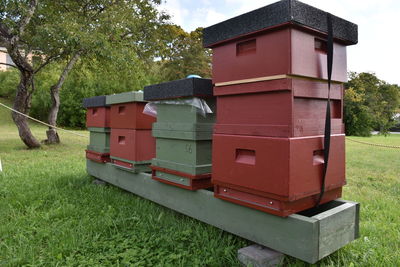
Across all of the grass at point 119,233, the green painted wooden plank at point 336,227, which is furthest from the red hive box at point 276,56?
the grass at point 119,233

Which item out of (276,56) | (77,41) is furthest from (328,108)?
(77,41)

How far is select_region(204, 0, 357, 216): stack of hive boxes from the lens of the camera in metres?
1.43

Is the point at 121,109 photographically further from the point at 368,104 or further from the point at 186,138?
the point at 368,104

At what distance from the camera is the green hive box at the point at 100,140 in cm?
Result: 330

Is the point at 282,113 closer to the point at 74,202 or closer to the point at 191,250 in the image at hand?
the point at 191,250

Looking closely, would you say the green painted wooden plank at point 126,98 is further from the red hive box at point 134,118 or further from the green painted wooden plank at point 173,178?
the green painted wooden plank at point 173,178

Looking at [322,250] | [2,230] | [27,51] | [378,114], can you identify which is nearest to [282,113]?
[322,250]

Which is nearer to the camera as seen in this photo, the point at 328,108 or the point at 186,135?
the point at 328,108

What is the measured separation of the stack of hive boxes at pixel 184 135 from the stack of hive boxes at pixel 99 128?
1.18 metres

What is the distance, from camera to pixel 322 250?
4.76ft

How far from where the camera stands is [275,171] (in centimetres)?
146

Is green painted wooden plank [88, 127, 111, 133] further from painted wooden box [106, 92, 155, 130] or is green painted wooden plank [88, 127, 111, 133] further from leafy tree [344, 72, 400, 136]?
leafy tree [344, 72, 400, 136]

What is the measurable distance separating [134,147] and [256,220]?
1.43 m

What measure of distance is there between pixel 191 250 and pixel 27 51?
322 inches
